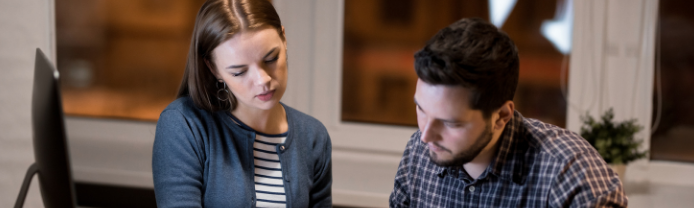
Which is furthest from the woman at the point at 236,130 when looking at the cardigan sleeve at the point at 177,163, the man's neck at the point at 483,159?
the man's neck at the point at 483,159

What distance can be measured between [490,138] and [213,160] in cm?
65

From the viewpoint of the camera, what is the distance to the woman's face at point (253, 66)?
1.22m

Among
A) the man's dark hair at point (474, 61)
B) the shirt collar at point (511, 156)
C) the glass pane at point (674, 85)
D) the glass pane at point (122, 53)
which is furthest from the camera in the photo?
the glass pane at point (122, 53)

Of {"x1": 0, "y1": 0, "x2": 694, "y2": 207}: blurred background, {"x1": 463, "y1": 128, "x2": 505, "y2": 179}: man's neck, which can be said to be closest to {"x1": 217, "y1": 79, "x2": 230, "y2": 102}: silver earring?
{"x1": 463, "y1": 128, "x2": 505, "y2": 179}: man's neck

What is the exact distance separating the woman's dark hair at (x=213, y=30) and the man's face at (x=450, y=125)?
16.8 inches

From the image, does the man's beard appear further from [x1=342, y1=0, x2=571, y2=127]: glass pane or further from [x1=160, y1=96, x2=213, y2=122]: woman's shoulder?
[x1=342, y1=0, x2=571, y2=127]: glass pane

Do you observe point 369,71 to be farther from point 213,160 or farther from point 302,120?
point 213,160

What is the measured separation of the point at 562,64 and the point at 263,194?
62.4 inches

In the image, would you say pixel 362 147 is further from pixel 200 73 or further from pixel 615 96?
pixel 200 73

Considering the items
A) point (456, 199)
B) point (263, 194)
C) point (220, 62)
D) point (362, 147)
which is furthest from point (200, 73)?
point (362, 147)

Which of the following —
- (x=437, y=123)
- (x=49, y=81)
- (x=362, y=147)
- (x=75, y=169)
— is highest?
(x=49, y=81)

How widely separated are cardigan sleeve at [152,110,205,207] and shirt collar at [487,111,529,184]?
2.19 feet

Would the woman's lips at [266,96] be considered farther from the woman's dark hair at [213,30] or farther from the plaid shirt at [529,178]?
the plaid shirt at [529,178]

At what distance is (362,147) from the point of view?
2.58m
